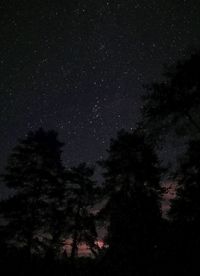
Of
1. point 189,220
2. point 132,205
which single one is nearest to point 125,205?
point 132,205

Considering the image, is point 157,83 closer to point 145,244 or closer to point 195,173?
point 195,173

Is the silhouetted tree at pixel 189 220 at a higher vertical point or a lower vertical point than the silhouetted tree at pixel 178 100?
lower

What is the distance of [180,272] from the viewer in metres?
14.1

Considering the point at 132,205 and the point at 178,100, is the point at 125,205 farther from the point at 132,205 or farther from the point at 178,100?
the point at 178,100

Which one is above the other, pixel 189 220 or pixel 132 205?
pixel 132 205

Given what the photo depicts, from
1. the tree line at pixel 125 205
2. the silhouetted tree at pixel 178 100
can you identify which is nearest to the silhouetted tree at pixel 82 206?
the tree line at pixel 125 205

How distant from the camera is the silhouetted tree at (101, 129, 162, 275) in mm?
17188

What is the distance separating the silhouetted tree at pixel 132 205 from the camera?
17.2 m

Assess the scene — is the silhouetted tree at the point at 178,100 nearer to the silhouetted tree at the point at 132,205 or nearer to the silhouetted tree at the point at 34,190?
the silhouetted tree at the point at 132,205

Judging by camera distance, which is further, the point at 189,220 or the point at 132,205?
the point at 132,205

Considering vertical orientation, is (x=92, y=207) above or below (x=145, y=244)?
above

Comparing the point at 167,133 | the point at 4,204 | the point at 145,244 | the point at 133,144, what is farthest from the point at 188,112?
the point at 4,204

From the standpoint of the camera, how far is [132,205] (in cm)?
2083

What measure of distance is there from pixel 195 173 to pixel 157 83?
4591 mm
